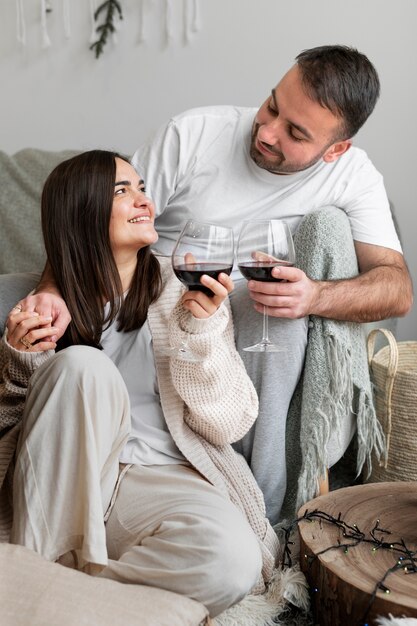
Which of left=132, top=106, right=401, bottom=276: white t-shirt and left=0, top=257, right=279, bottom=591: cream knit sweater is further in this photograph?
left=132, top=106, right=401, bottom=276: white t-shirt

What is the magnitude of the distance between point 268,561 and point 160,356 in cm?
46

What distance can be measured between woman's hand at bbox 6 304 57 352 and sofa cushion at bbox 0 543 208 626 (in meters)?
0.40

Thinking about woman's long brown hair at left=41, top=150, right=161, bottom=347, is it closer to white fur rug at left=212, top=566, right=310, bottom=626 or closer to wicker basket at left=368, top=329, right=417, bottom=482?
white fur rug at left=212, top=566, right=310, bottom=626

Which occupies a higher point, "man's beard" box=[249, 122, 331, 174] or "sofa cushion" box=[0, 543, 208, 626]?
"man's beard" box=[249, 122, 331, 174]

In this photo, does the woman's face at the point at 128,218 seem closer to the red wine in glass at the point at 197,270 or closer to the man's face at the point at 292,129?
the red wine in glass at the point at 197,270

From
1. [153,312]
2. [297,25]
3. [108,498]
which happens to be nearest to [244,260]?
[153,312]

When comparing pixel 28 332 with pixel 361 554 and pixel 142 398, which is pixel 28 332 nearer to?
pixel 142 398

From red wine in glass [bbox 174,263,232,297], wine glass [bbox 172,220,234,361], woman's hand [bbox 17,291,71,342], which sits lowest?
woman's hand [bbox 17,291,71,342]

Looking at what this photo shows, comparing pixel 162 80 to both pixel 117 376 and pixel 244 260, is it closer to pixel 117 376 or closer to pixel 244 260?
pixel 244 260

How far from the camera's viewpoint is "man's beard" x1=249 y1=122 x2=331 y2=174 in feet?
6.72

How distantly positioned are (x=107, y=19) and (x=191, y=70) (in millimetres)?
345

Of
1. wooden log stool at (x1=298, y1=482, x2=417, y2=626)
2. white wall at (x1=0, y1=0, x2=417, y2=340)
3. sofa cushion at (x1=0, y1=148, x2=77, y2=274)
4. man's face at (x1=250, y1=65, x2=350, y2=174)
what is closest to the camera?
wooden log stool at (x1=298, y1=482, x2=417, y2=626)

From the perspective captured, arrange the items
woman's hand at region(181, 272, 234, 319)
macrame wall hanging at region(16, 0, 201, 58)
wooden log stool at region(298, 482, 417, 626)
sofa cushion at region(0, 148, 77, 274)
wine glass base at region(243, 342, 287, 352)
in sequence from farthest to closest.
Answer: macrame wall hanging at region(16, 0, 201, 58)
sofa cushion at region(0, 148, 77, 274)
wine glass base at region(243, 342, 287, 352)
woman's hand at region(181, 272, 234, 319)
wooden log stool at region(298, 482, 417, 626)

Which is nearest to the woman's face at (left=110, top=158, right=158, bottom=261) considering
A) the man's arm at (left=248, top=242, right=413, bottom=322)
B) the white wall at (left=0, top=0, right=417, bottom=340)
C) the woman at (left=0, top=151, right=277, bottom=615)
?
the woman at (left=0, top=151, right=277, bottom=615)
